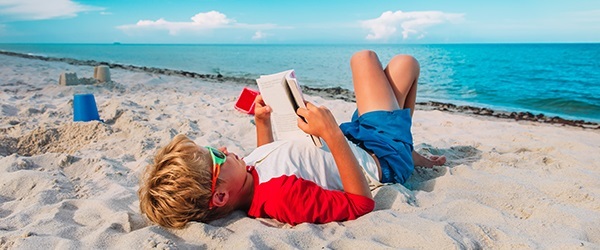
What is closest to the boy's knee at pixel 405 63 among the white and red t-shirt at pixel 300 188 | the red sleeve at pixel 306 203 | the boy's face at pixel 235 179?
the white and red t-shirt at pixel 300 188

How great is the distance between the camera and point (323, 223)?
2.31 metres

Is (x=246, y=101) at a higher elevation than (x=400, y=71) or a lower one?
lower

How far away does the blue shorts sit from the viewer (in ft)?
→ 9.53

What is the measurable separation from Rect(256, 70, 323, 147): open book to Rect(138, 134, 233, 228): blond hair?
459 millimetres

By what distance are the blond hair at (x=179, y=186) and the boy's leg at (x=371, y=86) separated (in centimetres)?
137

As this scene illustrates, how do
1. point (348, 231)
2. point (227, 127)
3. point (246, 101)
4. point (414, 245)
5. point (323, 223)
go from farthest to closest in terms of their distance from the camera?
point (246, 101) → point (227, 127) → point (323, 223) → point (348, 231) → point (414, 245)

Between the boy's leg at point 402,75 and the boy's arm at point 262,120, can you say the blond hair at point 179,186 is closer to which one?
the boy's arm at point 262,120

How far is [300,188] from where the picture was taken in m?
2.24

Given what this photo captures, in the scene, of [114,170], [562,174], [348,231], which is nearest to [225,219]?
[348,231]

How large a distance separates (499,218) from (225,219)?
1.46 m

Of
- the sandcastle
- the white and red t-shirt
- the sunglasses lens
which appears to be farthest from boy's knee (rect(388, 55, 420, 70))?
the sandcastle

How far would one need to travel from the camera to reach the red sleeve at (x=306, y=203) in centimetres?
224

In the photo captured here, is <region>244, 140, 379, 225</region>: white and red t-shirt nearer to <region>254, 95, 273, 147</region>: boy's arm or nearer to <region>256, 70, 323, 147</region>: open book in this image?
<region>256, 70, 323, 147</region>: open book

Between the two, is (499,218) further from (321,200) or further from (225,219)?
(225,219)
